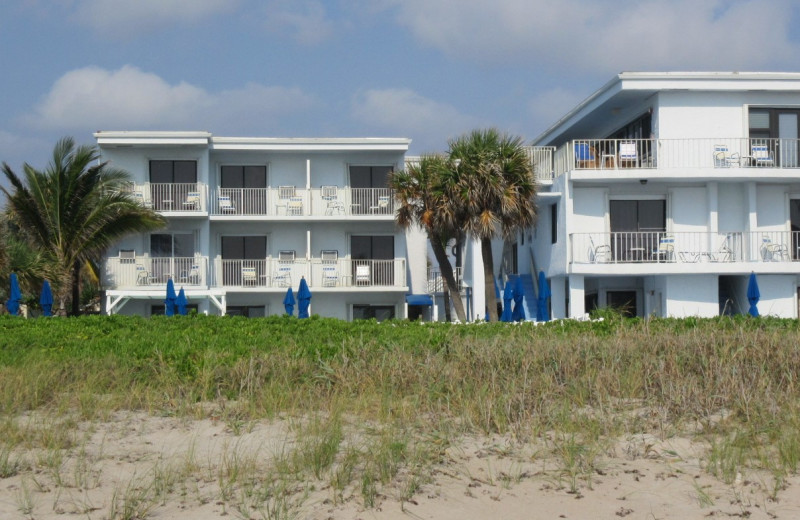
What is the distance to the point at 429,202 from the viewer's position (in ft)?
92.6

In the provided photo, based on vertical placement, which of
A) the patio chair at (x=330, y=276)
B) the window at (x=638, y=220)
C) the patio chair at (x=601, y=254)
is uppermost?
the window at (x=638, y=220)

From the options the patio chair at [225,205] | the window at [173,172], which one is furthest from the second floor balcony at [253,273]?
the window at [173,172]

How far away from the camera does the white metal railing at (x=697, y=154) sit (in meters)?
28.7

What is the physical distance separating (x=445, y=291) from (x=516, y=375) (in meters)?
22.9

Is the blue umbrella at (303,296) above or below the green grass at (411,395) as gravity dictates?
Answer: above

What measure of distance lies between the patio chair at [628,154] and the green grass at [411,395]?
533 inches

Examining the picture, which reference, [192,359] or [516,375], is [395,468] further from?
[192,359]

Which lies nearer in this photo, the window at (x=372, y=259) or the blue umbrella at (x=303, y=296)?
the blue umbrella at (x=303, y=296)

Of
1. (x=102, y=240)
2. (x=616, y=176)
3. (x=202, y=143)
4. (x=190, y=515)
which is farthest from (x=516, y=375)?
(x=202, y=143)

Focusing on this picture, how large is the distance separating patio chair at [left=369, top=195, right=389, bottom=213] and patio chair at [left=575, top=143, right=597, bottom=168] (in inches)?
318

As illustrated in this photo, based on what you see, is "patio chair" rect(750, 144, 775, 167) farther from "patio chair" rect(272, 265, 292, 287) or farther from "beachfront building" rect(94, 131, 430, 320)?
"patio chair" rect(272, 265, 292, 287)

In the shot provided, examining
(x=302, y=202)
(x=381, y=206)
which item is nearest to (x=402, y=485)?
(x=381, y=206)

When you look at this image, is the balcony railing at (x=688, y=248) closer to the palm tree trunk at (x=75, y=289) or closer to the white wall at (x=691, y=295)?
the white wall at (x=691, y=295)

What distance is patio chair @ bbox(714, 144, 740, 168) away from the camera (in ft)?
94.3
